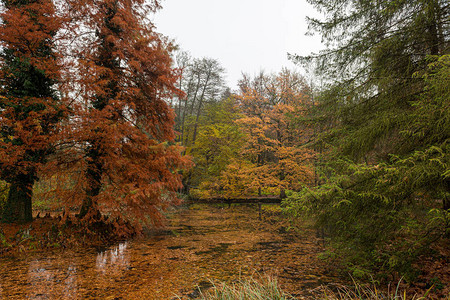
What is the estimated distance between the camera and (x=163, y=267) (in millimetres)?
5891

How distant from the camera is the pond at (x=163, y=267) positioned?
4.42 meters

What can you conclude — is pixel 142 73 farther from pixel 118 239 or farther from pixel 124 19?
pixel 118 239

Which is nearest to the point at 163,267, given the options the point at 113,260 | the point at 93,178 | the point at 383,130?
the point at 113,260

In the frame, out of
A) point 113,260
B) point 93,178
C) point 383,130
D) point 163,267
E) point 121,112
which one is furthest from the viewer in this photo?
point 121,112

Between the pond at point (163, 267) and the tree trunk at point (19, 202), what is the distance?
2.19m

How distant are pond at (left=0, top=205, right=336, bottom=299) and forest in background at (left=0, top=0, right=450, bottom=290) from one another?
1.06 meters

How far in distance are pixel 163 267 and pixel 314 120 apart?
549 cm

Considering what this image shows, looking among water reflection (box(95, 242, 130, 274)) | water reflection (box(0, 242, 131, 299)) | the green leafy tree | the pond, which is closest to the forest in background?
the green leafy tree

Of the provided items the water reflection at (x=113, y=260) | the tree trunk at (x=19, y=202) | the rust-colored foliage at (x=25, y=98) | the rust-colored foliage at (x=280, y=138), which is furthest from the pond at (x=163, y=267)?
the rust-colored foliage at (x=280, y=138)

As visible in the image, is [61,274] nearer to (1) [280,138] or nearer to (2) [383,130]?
(2) [383,130]

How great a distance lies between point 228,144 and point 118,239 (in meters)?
11.0

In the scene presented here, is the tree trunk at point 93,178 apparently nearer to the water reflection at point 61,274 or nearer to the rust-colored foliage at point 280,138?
the water reflection at point 61,274

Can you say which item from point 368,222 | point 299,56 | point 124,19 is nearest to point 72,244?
point 124,19

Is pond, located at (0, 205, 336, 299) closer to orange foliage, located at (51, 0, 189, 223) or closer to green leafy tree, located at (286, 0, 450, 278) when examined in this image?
orange foliage, located at (51, 0, 189, 223)
